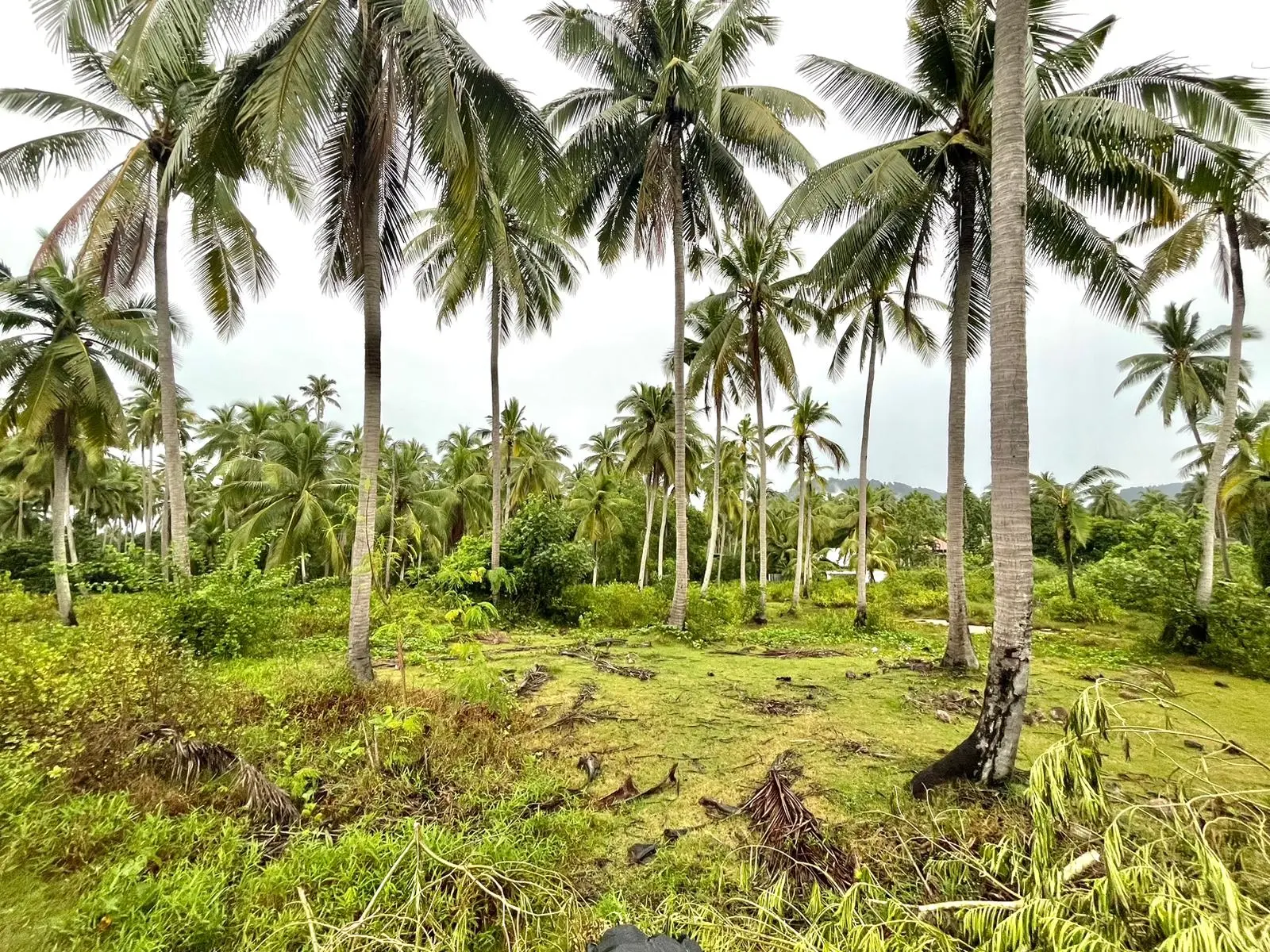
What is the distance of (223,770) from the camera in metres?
3.79

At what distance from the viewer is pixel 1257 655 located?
25.6 feet

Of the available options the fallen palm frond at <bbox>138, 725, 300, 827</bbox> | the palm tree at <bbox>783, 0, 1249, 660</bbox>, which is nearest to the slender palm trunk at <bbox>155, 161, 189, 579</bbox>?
the fallen palm frond at <bbox>138, 725, 300, 827</bbox>

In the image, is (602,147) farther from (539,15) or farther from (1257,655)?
(1257,655)

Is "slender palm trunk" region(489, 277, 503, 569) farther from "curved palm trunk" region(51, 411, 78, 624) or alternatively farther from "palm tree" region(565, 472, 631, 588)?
"curved palm trunk" region(51, 411, 78, 624)

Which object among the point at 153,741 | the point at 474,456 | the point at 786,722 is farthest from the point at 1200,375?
the point at 474,456

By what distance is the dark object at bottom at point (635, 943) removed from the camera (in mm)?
2051

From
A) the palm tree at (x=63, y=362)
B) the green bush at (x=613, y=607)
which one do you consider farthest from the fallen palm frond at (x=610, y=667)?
the palm tree at (x=63, y=362)

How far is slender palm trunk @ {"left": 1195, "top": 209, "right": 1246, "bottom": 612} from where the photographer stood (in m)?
8.91

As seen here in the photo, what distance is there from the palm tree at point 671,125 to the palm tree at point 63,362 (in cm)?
966

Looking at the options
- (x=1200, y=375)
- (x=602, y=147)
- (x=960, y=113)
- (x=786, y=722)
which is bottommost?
(x=786, y=722)

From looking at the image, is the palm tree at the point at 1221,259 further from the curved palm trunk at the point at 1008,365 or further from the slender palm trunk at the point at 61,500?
the slender palm trunk at the point at 61,500

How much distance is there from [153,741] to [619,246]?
11441 millimetres

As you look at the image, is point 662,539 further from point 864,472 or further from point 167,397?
point 167,397

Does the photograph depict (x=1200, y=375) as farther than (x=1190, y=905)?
Yes
